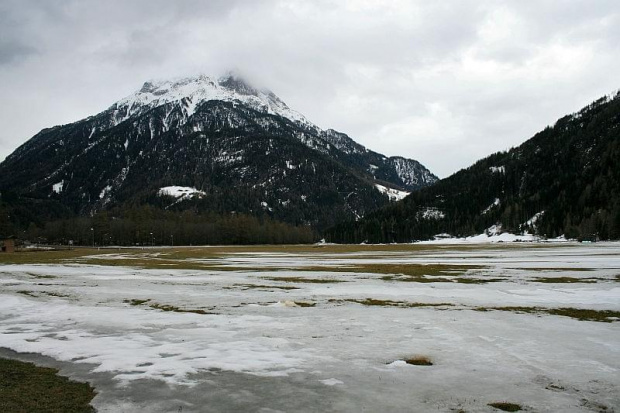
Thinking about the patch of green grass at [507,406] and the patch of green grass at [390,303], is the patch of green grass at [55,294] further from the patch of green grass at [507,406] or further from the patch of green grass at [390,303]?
the patch of green grass at [507,406]

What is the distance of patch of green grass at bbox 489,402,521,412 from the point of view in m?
9.31

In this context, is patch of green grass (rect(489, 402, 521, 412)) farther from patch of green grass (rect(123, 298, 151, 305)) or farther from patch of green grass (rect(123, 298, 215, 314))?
patch of green grass (rect(123, 298, 151, 305))

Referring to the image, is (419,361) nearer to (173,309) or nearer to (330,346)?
(330,346)

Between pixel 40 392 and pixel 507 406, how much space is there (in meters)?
10.6

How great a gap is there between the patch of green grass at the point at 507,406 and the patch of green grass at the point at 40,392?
8540mm

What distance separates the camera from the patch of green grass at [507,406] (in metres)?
9.31

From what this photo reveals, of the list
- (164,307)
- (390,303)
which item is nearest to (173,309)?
(164,307)

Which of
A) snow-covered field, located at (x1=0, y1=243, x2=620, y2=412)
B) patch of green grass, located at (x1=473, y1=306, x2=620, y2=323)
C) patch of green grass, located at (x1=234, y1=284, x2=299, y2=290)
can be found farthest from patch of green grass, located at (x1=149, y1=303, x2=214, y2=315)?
patch of green grass, located at (x1=473, y1=306, x2=620, y2=323)

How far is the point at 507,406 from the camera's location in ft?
31.2

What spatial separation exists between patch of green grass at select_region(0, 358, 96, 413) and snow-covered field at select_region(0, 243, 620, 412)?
1.45ft

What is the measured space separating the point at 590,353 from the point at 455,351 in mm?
4000

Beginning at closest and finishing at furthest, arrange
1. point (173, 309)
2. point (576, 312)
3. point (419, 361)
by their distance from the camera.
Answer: point (419, 361) < point (576, 312) < point (173, 309)

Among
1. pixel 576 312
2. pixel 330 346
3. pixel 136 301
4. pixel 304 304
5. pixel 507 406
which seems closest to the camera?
pixel 507 406

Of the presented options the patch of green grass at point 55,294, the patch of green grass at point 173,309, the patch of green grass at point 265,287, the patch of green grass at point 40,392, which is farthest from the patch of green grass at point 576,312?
the patch of green grass at point 55,294
